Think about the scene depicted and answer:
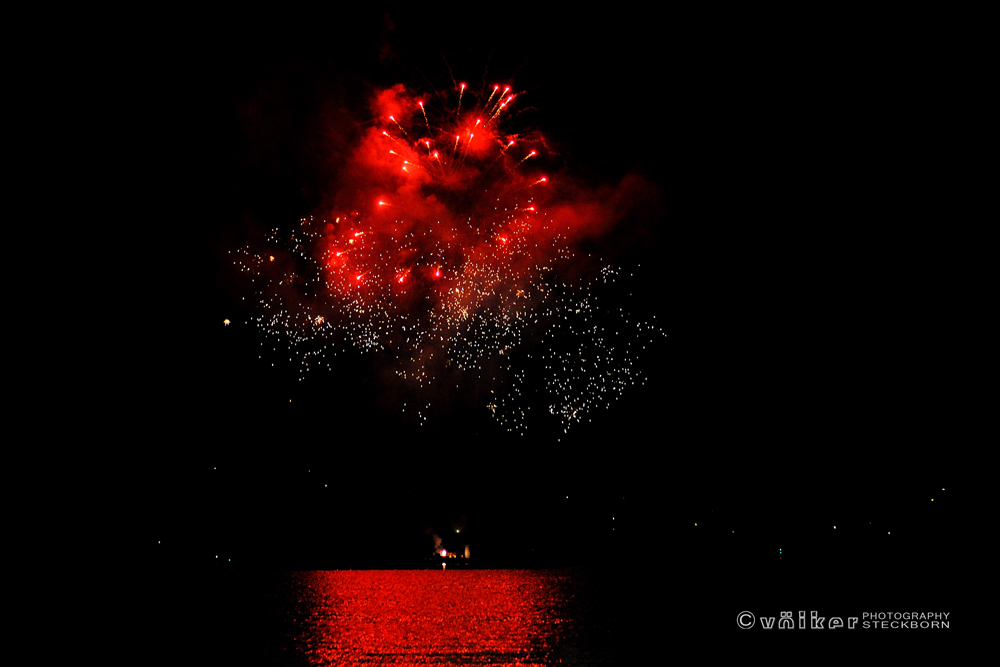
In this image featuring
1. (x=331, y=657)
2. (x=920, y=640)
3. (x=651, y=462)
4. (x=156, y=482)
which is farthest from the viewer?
(x=651, y=462)

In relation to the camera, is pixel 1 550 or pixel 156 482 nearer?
pixel 1 550

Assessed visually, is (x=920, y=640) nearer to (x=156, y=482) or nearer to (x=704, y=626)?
(x=704, y=626)

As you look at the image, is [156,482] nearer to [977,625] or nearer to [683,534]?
[977,625]

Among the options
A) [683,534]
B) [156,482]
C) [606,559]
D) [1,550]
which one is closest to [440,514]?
[606,559]

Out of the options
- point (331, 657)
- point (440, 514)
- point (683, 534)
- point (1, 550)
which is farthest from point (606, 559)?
point (331, 657)

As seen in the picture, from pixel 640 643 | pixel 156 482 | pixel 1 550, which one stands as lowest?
pixel 640 643

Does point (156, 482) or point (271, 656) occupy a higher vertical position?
point (156, 482)

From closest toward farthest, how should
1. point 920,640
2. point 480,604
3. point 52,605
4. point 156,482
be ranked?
point 920,640, point 52,605, point 480,604, point 156,482
